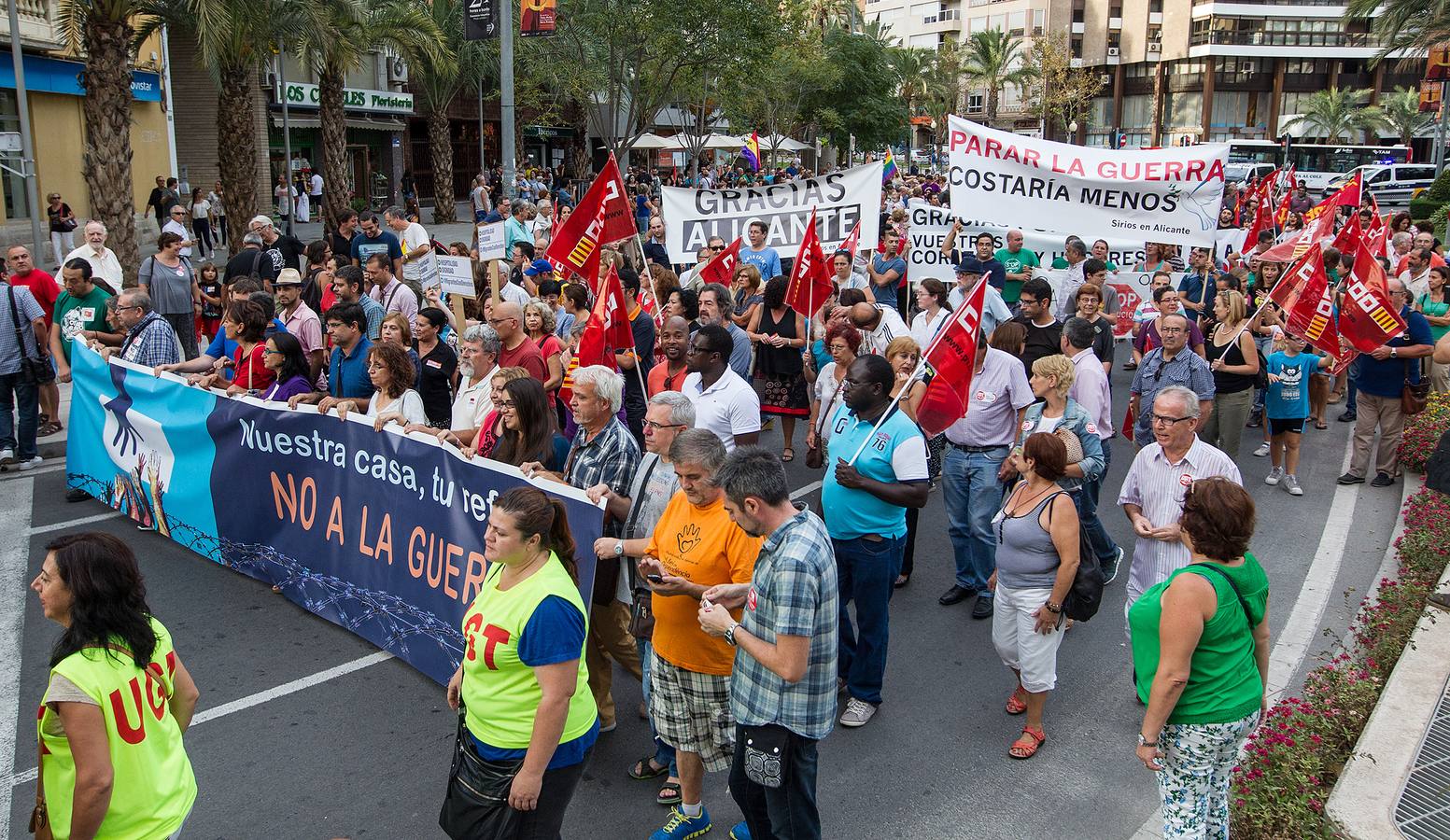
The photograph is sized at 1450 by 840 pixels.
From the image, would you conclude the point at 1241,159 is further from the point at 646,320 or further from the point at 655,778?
the point at 655,778

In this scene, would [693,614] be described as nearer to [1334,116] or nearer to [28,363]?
[28,363]

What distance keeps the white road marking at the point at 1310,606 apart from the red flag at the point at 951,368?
2185 mm

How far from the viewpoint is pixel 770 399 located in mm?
9852

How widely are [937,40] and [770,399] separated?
8638 cm

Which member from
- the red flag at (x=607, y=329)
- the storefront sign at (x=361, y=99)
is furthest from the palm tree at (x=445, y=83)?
the red flag at (x=607, y=329)

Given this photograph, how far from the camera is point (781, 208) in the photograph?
40.4 ft

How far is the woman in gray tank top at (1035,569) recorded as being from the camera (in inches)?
197

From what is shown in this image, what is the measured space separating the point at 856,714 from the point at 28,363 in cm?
787

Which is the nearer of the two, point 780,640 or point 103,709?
Result: point 103,709

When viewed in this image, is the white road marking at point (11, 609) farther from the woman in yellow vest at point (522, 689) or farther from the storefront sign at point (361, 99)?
the storefront sign at point (361, 99)

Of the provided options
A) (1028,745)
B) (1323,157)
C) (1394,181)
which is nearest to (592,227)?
(1028,745)

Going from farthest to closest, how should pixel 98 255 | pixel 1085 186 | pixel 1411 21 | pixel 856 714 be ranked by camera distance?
pixel 1411 21
pixel 98 255
pixel 1085 186
pixel 856 714

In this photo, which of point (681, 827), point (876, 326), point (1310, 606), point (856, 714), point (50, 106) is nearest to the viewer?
point (681, 827)

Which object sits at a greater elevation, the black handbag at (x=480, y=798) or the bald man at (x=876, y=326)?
the bald man at (x=876, y=326)
